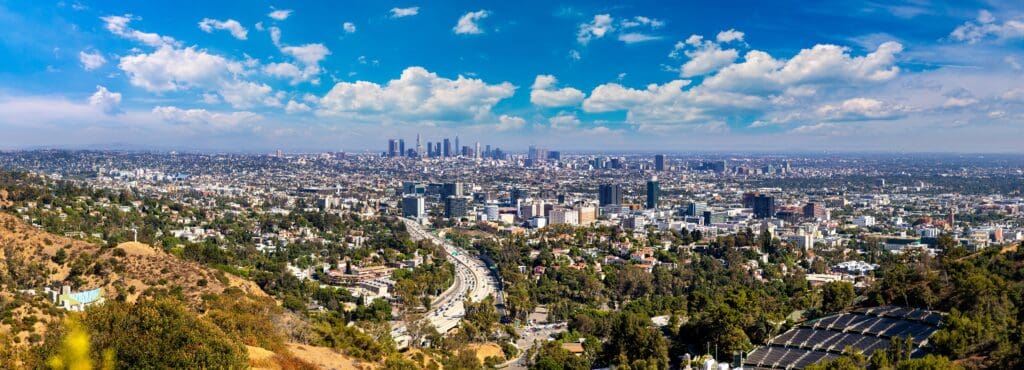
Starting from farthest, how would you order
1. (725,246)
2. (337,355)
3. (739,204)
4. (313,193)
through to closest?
(313,193)
(739,204)
(725,246)
(337,355)

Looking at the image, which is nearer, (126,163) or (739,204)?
(739,204)

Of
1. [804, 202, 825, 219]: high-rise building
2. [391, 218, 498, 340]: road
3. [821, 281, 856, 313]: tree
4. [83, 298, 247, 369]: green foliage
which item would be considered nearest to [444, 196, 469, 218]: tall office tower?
[391, 218, 498, 340]: road

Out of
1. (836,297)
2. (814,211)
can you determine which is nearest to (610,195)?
(814,211)

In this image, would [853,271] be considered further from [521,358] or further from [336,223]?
[336,223]

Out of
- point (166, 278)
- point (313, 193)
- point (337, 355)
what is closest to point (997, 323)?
point (337, 355)

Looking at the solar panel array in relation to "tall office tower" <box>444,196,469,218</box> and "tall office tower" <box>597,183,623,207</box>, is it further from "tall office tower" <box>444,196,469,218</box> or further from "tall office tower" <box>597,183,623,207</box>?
→ "tall office tower" <box>597,183,623,207</box>

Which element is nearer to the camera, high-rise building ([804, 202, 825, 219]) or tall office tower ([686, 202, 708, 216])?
high-rise building ([804, 202, 825, 219])

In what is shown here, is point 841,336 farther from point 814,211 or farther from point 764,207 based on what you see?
point 764,207
